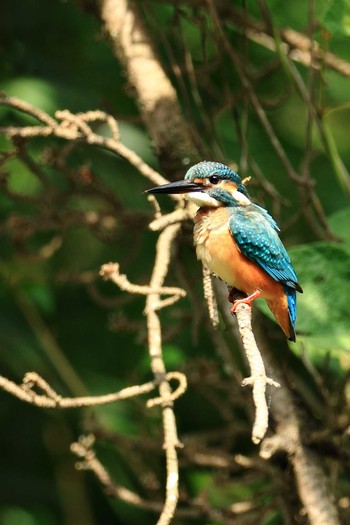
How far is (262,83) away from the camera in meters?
3.58

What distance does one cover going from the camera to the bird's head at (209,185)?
7.11 ft

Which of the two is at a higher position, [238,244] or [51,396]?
[238,244]

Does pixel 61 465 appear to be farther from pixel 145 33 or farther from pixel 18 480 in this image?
pixel 145 33

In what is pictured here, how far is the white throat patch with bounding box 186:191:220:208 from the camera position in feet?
7.14

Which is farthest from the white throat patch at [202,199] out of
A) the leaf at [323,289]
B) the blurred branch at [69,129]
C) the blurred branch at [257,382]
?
the blurred branch at [257,382]

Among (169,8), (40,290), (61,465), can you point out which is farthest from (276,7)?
(61,465)

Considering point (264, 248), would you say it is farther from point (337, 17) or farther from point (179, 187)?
point (337, 17)

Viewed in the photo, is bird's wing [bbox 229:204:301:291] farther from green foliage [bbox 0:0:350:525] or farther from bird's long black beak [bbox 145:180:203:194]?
green foliage [bbox 0:0:350:525]

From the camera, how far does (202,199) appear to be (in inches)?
86.1

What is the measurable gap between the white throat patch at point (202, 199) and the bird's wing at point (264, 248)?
8cm

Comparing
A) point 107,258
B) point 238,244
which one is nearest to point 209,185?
point 238,244

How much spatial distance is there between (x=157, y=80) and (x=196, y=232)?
761mm

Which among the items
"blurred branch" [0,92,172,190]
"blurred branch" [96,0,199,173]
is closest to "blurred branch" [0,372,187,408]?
"blurred branch" [0,92,172,190]

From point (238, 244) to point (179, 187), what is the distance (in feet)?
0.59
